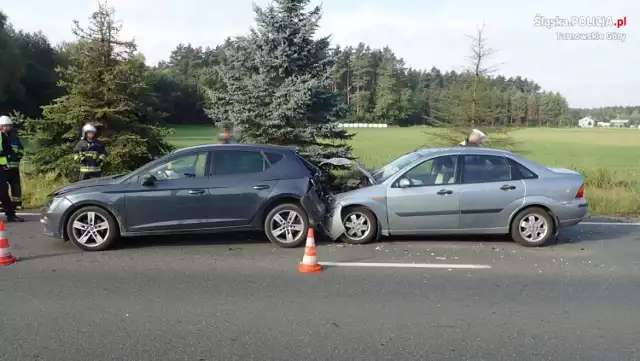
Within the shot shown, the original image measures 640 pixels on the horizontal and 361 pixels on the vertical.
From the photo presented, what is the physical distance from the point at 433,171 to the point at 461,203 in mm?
642

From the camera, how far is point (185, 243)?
23.7 ft

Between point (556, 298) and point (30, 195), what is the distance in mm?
11197

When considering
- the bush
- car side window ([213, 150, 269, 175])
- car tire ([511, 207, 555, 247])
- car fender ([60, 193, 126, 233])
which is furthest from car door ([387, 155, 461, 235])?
the bush

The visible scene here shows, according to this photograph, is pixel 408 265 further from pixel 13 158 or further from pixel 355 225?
pixel 13 158

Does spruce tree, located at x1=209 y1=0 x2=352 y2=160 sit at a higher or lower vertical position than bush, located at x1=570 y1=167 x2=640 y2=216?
higher

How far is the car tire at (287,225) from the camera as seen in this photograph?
707cm

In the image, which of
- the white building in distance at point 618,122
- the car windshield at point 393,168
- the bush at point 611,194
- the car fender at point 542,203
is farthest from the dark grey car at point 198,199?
the white building in distance at point 618,122

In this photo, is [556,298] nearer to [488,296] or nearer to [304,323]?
[488,296]

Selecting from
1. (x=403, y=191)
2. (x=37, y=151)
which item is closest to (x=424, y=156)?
(x=403, y=191)

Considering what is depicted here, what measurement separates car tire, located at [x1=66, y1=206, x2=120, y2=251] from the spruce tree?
6.52 meters

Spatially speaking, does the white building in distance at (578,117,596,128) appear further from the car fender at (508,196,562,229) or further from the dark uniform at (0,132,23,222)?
the dark uniform at (0,132,23,222)

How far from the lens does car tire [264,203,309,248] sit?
7.07 metres

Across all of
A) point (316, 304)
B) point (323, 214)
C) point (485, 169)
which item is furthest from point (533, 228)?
point (316, 304)

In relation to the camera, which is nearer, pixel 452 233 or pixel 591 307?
pixel 591 307
